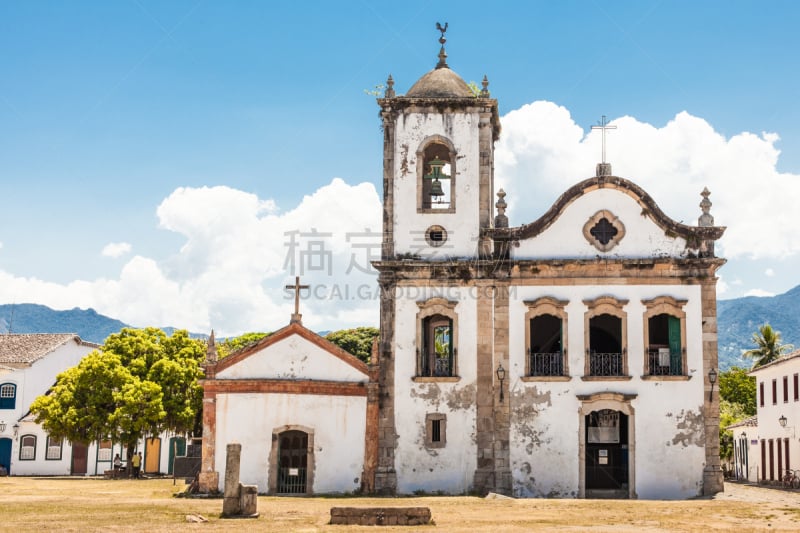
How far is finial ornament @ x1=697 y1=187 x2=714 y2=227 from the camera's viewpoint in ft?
93.6

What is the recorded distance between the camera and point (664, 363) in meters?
28.2

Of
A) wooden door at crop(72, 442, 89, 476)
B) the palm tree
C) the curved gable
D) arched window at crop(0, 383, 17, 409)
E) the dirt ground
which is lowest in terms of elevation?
wooden door at crop(72, 442, 89, 476)

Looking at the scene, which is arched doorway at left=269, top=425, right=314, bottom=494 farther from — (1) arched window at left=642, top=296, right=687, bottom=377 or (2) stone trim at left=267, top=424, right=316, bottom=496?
(1) arched window at left=642, top=296, right=687, bottom=377

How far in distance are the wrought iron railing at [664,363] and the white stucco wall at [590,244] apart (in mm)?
2904

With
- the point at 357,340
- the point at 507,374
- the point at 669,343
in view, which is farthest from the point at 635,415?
the point at 357,340

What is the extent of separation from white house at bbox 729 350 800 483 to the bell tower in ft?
44.1

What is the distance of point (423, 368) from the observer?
28531mm

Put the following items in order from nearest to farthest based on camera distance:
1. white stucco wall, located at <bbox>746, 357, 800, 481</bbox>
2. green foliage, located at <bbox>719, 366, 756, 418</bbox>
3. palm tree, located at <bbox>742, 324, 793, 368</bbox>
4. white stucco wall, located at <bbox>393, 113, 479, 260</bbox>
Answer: white stucco wall, located at <bbox>393, 113, 479, 260</bbox>
white stucco wall, located at <bbox>746, 357, 800, 481</bbox>
green foliage, located at <bbox>719, 366, 756, 418</bbox>
palm tree, located at <bbox>742, 324, 793, 368</bbox>

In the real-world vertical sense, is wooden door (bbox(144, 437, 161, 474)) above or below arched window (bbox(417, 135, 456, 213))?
below

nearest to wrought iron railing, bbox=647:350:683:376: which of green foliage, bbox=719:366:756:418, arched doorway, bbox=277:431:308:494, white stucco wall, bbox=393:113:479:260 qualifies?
white stucco wall, bbox=393:113:479:260

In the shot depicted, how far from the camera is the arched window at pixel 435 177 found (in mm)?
29344

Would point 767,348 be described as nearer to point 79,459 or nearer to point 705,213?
point 705,213

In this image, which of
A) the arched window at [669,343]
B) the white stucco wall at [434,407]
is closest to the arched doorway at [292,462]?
the white stucco wall at [434,407]

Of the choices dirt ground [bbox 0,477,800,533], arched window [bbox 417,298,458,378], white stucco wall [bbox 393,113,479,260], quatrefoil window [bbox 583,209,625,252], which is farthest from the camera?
white stucco wall [bbox 393,113,479,260]
